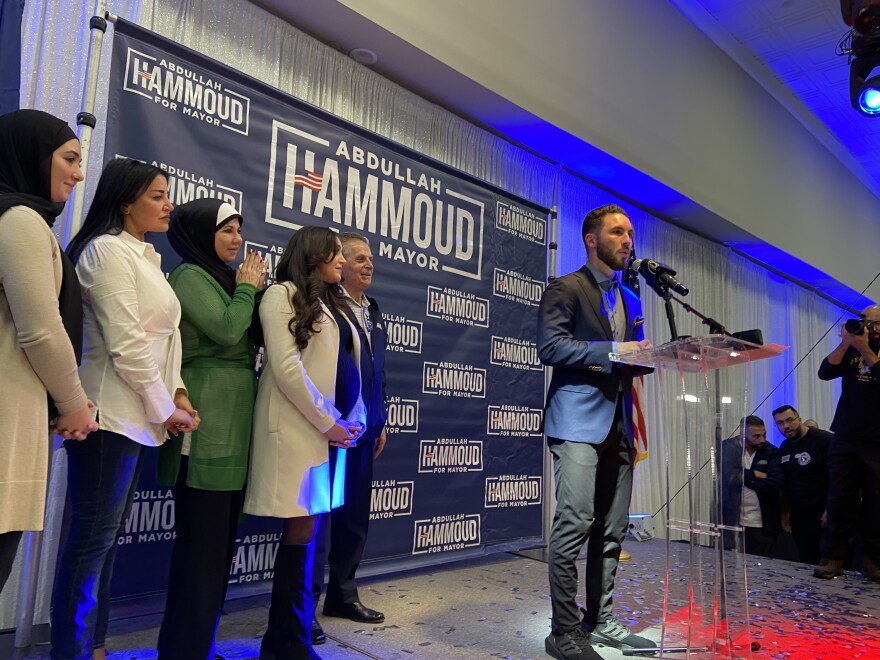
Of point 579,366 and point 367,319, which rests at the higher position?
point 367,319

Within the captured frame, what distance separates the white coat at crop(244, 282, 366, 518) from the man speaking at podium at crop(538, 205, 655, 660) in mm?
850

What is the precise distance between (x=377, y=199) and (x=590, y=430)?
5.91 feet

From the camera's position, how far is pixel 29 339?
1411 millimetres

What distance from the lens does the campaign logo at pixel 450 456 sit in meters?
3.63

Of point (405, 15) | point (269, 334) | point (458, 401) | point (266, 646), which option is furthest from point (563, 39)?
point (266, 646)

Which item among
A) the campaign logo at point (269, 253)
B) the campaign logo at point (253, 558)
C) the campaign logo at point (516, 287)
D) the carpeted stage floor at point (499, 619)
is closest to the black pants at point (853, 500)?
the carpeted stage floor at point (499, 619)

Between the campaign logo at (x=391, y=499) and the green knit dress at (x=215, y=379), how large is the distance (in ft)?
4.97

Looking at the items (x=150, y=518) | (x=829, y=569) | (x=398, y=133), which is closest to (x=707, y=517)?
(x=150, y=518)

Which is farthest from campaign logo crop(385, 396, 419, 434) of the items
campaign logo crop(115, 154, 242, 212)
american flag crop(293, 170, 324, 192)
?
campaign logo crop(115, 154, 242, 212)

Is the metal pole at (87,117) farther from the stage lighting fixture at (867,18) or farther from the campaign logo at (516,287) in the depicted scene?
the stage lighting fixture at (867,18)

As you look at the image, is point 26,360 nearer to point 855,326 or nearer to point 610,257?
point 610,257

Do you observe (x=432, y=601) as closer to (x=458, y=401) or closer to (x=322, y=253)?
(x=458, y=401)

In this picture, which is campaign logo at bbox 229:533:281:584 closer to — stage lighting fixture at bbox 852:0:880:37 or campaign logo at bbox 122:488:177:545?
campaign logo at bbox 122:488:177:545

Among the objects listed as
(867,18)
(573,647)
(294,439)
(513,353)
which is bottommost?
(573,647)
